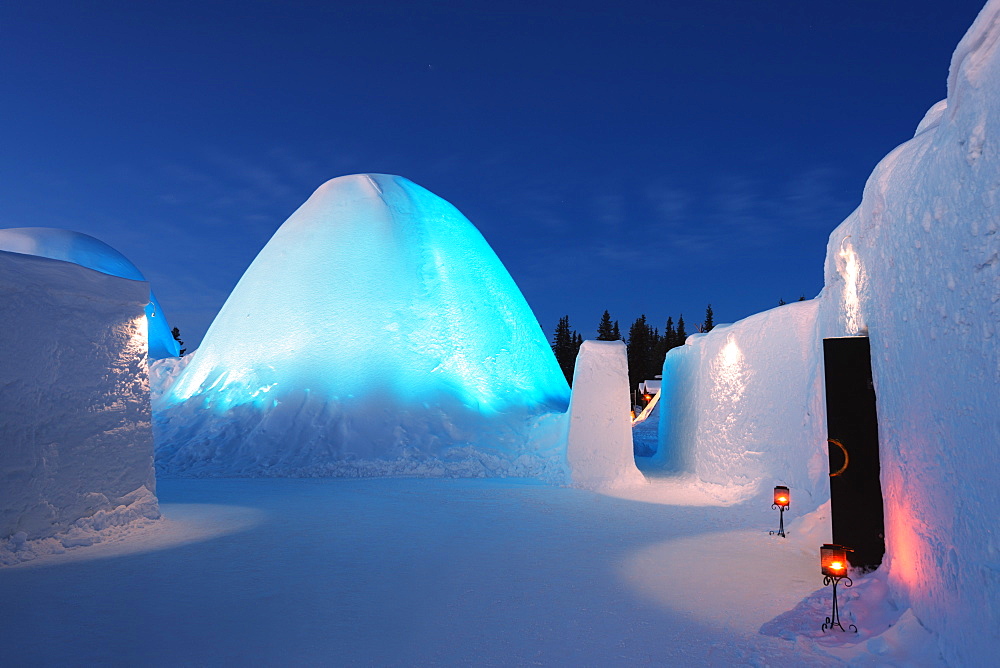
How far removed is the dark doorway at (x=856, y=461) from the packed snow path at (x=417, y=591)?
0.49 meters

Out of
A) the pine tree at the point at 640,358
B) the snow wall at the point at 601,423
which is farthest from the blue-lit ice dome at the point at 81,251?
the pine tree at the point at 640,358

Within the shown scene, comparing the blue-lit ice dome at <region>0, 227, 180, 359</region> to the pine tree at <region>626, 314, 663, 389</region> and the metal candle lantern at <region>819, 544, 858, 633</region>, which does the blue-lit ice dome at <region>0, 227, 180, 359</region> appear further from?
the pine tree at <region>626, 314, 663, 389</region>

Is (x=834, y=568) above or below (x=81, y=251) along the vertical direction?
below

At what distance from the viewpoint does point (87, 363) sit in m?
6.60

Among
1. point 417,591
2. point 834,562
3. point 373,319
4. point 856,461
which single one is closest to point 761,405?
point 856,461

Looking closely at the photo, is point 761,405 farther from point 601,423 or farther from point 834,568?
point 834,568

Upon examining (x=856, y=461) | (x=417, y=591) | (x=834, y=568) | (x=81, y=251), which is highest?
(x=81, y=251)

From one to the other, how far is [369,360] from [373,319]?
122cm

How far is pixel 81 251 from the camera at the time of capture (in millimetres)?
25344

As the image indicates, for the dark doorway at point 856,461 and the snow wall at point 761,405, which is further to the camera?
the snow wall at point 761,405

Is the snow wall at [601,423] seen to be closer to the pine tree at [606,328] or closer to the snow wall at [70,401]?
the snow wall at [70,401]

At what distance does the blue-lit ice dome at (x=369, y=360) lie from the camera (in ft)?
42.8

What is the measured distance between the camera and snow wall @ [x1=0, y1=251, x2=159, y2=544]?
5.78m

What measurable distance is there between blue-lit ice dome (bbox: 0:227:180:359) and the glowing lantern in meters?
26.1
